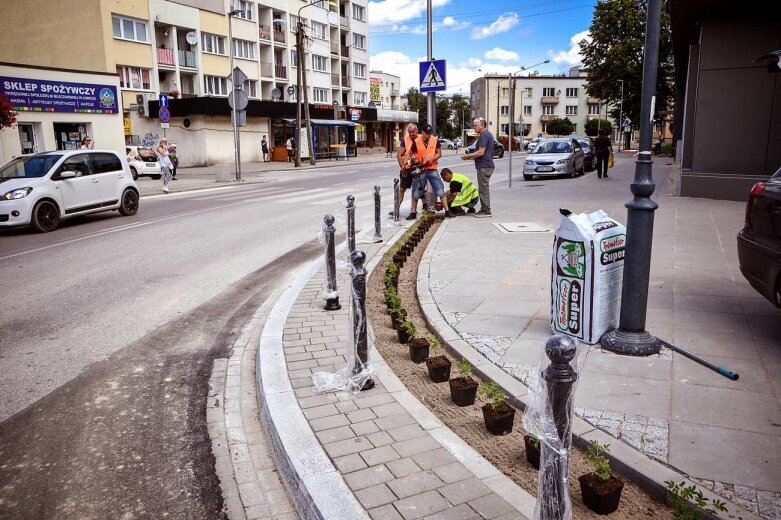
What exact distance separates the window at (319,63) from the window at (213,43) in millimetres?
13249

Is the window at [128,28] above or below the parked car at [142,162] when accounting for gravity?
above

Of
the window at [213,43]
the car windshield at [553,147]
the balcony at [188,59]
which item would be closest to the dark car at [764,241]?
the car windshield at [553,147]

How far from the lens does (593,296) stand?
4543mm

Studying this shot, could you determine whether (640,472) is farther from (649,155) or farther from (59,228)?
(59,228)

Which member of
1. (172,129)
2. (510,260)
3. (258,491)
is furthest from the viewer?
(172,129)

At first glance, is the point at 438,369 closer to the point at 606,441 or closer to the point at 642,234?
the point at 606,441

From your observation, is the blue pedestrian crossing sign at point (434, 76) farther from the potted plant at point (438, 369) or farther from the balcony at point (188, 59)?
the balcony at point (188, 59)

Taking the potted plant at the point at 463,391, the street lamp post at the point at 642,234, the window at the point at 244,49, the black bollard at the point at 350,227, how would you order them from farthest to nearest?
1. the window at the point at 244,49
2. the black bollard at the point at 350,227
3. the street lamp post at the point at 642,234
4. the potted plant at the point at 463,391

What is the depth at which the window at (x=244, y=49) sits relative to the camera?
48438 mm

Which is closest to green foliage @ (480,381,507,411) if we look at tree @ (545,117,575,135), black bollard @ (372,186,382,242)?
black bollard @ (372,186,382,242)

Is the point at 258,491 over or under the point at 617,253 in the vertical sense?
under

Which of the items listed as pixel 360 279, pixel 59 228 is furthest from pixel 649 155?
pixel 59 228

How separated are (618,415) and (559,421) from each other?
5.05ft

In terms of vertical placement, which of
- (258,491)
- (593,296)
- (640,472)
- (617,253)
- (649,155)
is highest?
(649,155)
